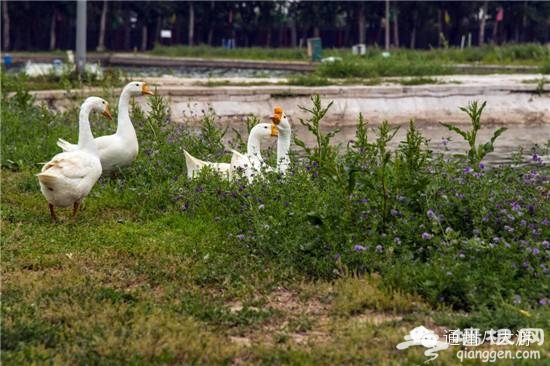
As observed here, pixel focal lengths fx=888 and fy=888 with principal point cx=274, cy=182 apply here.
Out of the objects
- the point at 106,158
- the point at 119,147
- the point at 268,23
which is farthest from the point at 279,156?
the point at 268,23

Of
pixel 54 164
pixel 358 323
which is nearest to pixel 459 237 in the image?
pixel 358 323

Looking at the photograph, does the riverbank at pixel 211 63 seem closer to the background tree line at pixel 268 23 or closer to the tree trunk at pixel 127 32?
the background tree line at pixel 268 23

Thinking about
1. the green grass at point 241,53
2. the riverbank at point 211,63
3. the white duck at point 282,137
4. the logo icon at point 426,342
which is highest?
the green grass at point 241,53

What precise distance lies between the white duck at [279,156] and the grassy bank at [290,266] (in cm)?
31

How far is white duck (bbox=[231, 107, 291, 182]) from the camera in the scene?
319 inches

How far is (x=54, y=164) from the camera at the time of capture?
735 cm

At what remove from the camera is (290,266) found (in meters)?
6.01

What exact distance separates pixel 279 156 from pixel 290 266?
8.65 ft

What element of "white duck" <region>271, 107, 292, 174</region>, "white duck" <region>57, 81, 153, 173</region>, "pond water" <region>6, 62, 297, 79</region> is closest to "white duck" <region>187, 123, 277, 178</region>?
"white duck" <region>271, 107, 292, 174</region>

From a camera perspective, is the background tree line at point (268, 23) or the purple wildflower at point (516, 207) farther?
the background tree line at point (268, 23)

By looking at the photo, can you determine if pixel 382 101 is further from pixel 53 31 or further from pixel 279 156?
pixel 53 31

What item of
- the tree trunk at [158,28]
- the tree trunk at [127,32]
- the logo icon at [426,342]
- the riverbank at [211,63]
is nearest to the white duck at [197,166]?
the logo icon at [426,342]

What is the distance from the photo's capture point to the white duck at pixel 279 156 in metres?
8.09

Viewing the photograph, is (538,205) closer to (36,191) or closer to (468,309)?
(468,309)
